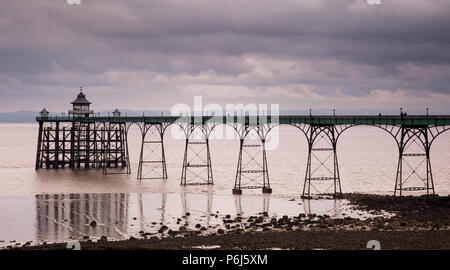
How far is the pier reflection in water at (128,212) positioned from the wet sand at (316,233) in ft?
5.55

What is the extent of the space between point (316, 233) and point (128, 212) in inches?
605

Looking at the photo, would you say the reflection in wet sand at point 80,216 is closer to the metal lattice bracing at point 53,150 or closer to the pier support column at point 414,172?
the pier support column at point 414,172

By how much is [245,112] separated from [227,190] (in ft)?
23.7

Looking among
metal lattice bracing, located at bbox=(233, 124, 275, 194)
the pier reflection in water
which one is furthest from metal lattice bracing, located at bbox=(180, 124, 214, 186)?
the pier reflection in water

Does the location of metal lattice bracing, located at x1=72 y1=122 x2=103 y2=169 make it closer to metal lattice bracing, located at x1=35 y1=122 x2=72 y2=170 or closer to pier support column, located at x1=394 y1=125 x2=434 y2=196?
metal lattice bracing, located at x1=35 y1=122 x2=72 y2=170

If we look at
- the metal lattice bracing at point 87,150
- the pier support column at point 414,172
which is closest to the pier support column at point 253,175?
the pier support column at point 414,172

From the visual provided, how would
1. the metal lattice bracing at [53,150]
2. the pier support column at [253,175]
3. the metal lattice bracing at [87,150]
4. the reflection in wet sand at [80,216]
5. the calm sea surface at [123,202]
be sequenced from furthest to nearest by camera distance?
the metal lattice bracing at [87,150] < the metal lattice bracing at [53,150] < the pier support column at [253,175] < the calm sea surface at [123,202] < the reflection in wet sand at [80,216]

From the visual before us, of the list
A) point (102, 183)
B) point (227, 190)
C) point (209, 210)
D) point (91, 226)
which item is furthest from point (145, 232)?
point (102, 183)

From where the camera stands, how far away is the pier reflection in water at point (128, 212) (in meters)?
34.2

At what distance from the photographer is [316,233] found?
30656 millimetres

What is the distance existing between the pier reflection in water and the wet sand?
5.55 feet
